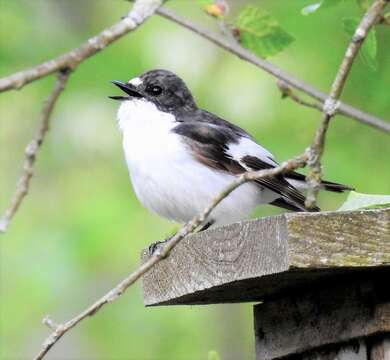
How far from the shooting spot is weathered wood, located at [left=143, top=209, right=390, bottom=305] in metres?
3.10

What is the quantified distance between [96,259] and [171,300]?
167 inches

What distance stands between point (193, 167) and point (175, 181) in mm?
99

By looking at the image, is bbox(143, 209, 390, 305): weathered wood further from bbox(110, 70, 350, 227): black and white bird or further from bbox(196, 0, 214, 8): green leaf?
bbox(110, 70, 350, 227): black and white bird

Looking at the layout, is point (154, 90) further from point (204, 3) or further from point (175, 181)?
point (204, 3)

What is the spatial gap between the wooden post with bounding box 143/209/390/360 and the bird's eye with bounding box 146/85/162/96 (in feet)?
5.55

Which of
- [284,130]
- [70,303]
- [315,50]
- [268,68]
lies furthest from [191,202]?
[70,303]

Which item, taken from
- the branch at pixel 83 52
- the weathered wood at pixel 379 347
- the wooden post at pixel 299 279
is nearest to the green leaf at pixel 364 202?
the wooden post at pixel 299 279

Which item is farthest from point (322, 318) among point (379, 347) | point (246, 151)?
point (246, 151)

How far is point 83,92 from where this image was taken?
307 inches

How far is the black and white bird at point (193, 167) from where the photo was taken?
468 cm

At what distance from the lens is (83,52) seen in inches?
94.1

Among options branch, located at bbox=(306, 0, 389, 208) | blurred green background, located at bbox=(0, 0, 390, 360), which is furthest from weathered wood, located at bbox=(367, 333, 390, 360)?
blurred green background, located at bbox=(0, 0, 390, 360)

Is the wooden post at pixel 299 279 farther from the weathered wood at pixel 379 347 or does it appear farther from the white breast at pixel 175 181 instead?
the white breast at pixel 175 181

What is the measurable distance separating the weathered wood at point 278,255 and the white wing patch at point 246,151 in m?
1.27
